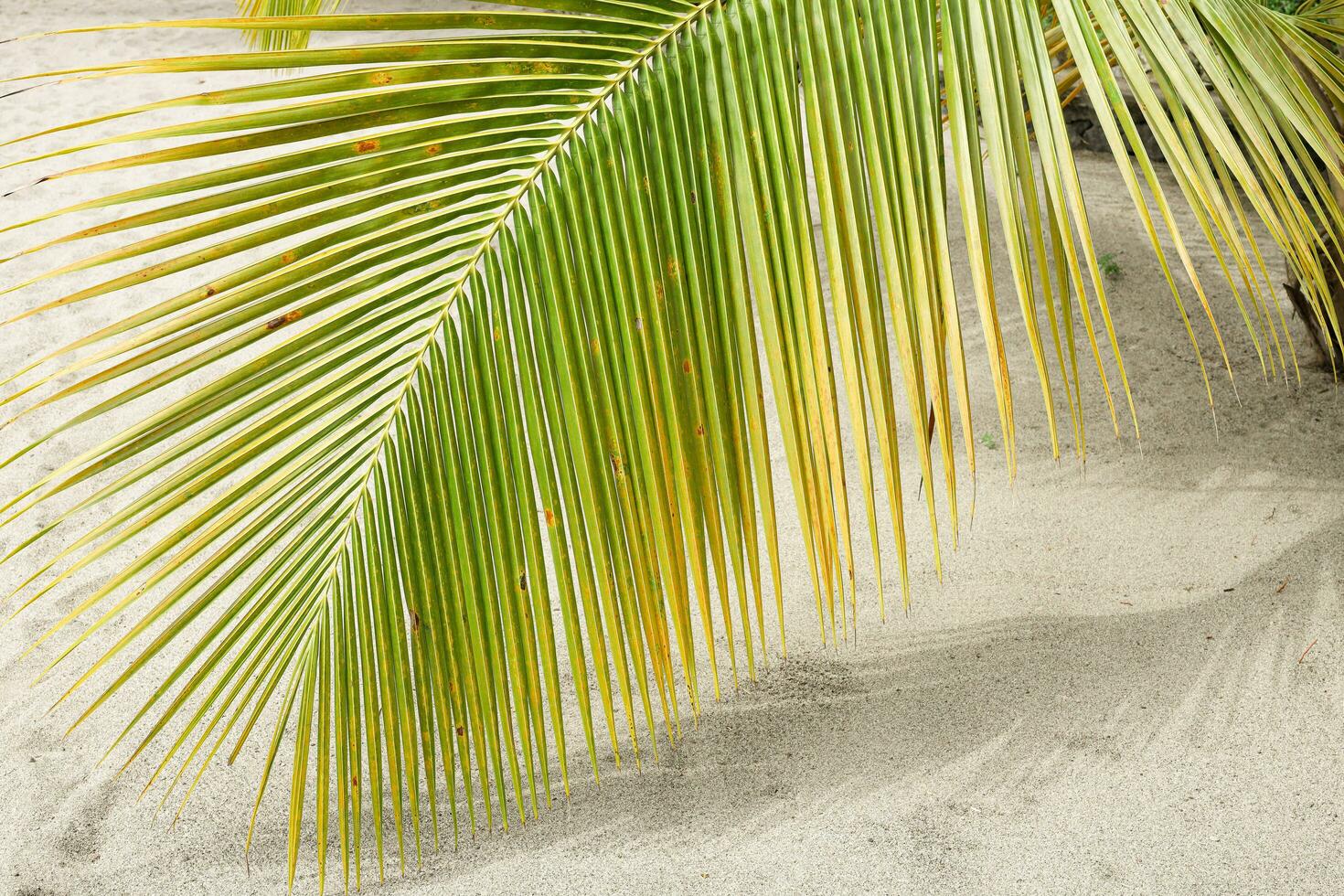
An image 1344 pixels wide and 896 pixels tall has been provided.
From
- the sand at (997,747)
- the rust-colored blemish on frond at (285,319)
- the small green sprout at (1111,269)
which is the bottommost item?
the sand at (997,747)

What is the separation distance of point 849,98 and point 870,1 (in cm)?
9

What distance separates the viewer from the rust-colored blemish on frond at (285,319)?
871 mm

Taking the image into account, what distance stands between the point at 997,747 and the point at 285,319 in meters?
1.44

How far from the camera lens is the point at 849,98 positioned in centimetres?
92

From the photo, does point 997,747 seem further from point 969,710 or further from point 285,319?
point 285,319

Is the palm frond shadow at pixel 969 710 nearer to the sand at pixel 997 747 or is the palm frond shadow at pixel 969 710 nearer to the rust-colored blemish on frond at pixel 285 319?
the sand at pixel 997 747

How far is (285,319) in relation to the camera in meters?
0.87

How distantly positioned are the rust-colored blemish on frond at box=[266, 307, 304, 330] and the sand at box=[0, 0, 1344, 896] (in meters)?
1.10

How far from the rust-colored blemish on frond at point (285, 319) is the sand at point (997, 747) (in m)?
1.10

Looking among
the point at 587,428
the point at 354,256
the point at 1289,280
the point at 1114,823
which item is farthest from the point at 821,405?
the point at 1289,280

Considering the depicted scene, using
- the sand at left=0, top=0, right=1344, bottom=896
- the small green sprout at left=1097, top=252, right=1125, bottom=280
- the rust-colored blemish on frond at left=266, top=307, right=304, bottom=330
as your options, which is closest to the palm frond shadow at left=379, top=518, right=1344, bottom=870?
the sand at left=0, top=0, right=1344, bottom=896

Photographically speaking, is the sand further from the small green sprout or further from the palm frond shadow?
the small green sprout

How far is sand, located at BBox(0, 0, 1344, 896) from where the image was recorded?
5.44 feet

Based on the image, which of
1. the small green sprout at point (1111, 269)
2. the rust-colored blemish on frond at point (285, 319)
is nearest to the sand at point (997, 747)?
the small green sprout at point (1111, 269)
